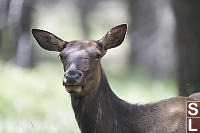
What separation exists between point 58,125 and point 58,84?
468cm

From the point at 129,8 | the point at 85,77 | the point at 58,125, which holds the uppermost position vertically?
the point at 129,8

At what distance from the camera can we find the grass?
8.83 metres

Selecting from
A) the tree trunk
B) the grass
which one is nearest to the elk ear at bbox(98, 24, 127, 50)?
the grass

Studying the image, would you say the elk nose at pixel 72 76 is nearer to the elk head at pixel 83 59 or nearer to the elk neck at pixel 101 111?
the elk head at pixel 83 59

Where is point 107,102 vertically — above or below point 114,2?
below

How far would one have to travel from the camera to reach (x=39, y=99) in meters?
11.5

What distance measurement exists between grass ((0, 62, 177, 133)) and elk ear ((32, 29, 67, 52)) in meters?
1.71

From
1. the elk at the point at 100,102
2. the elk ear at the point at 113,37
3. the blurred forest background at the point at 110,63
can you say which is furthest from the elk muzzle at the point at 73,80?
the blurred forest background at the point at 110,63

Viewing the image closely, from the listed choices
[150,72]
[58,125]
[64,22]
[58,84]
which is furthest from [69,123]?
[64,22]

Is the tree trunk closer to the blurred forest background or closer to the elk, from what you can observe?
the blurred forest background

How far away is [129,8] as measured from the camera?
22.7m

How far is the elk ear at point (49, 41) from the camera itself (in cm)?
645

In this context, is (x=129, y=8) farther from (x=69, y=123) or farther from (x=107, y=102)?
(x=107, y=102)

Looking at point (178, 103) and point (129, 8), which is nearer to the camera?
point (178, 103)
